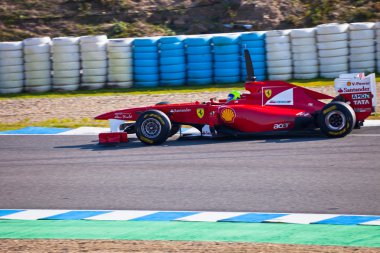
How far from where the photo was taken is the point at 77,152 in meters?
12.1

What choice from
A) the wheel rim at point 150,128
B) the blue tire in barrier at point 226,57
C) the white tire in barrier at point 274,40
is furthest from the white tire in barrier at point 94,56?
the wheel rim at point 150,128

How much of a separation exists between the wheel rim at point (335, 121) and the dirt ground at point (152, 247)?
515 cm

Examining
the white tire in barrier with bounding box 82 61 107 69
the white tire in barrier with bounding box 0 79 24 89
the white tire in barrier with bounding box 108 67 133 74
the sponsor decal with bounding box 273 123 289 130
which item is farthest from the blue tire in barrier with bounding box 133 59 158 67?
the sponsor decal with bounding box 273 123 289 130

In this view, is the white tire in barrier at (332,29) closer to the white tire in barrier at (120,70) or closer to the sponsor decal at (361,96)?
the white tire in barrier at (120,70)

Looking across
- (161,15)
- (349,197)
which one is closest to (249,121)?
(349,197)

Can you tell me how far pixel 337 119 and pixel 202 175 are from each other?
293cm

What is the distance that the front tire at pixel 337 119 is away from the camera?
11.6 m

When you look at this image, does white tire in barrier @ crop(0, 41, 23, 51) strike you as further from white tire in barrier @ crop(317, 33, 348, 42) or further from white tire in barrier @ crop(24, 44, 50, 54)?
white tire in barrier @ crop(317, 33, 348, 42)

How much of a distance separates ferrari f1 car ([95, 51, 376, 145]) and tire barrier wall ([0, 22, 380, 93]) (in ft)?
20.8

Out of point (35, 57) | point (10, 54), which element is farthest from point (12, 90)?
point (35, 57)

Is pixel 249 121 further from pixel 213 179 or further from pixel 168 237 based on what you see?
pixel 168 237

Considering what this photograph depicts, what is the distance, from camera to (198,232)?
748cm

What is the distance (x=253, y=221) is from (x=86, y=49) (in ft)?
40.1

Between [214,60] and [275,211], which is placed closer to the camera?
[275,211]
